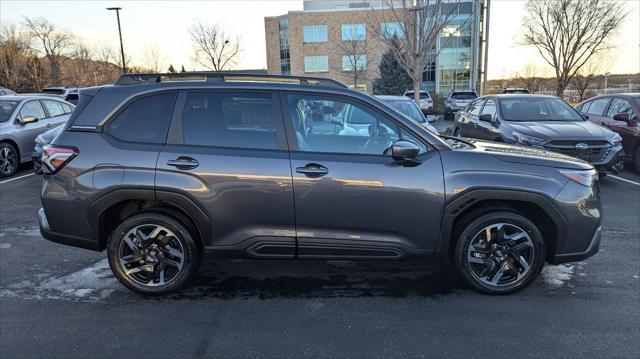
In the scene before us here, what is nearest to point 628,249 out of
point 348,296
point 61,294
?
point 348,296

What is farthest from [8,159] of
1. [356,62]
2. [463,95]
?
[356,62]

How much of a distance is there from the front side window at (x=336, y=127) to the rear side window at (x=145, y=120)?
104cm

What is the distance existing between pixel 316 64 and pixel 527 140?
155 feet

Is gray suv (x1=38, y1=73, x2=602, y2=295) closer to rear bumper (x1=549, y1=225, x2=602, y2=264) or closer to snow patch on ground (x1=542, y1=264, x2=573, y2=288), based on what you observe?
rear bumper (x1=549, y1=225, x2=602, y2=264)

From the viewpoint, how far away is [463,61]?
4753cm

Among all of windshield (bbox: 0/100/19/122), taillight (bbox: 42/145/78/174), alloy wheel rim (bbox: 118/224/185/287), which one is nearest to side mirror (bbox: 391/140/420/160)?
alloy wheel rim (bbox: 118/224/185/287)

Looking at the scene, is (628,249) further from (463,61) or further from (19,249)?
(463,61)

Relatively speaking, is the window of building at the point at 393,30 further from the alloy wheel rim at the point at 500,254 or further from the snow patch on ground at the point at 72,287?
the snow patch on ground at the point at 72,287

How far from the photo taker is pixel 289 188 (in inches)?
138

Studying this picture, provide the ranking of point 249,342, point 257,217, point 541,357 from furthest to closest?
point 257,217 → point 249,342 → point 541,357

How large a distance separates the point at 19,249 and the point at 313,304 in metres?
3.64

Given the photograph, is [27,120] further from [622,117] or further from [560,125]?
[622,117]

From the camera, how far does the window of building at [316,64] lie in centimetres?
5238

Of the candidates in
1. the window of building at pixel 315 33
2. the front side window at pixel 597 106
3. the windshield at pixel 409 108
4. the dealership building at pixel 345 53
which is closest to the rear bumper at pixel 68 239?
the windshield at pixel 409 108
